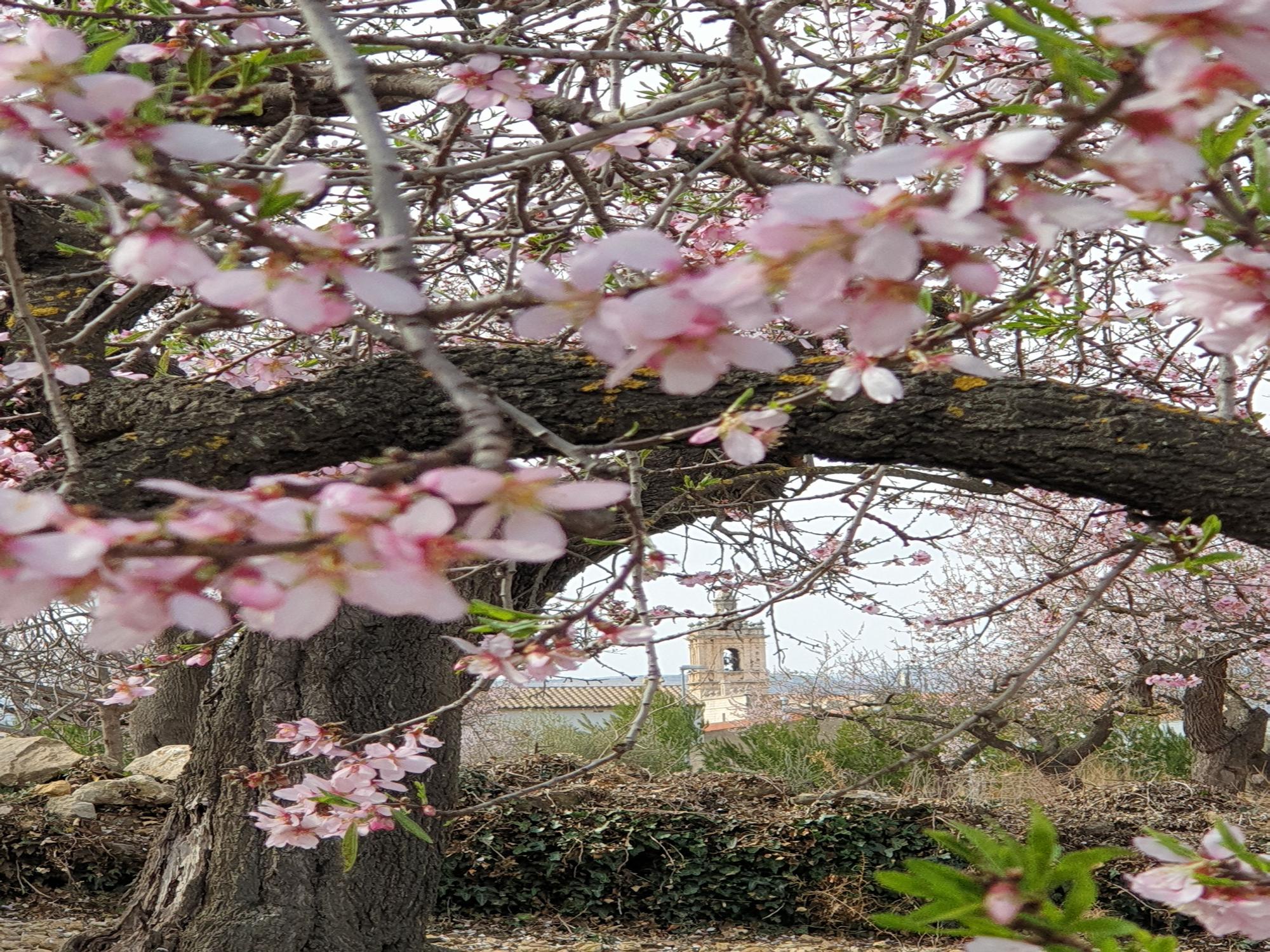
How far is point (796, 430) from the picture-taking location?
194cm

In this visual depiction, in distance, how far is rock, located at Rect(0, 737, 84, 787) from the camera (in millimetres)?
5539

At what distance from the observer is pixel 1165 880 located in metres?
0.90

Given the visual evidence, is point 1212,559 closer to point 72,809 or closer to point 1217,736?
point 72,809

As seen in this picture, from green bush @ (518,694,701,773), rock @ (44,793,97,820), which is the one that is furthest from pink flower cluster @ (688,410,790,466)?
green bush @ (518,694,701,773)

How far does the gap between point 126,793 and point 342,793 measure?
417 cm

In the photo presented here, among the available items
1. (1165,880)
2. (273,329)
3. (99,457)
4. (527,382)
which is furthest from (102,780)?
(1165,880)

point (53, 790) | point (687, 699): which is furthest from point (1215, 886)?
point (687, 699)

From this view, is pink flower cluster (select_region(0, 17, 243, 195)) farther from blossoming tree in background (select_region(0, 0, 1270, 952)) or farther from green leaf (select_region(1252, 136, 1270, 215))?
green leaf (select_region(1252, 136, 1270, 215))

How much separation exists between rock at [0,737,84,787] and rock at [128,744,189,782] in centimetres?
33

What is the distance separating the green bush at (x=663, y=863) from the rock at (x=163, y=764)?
1492 millimetres

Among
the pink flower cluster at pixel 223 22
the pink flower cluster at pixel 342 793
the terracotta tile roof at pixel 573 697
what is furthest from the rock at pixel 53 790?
the terracotta tile roof at pixel 573 697

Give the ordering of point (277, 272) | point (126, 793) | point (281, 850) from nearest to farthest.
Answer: point (277, 272)
point (281, 850)
point (126, 793)

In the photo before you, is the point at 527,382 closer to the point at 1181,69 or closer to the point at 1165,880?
the point at 1165,880

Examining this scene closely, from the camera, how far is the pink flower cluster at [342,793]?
5.89 feet
